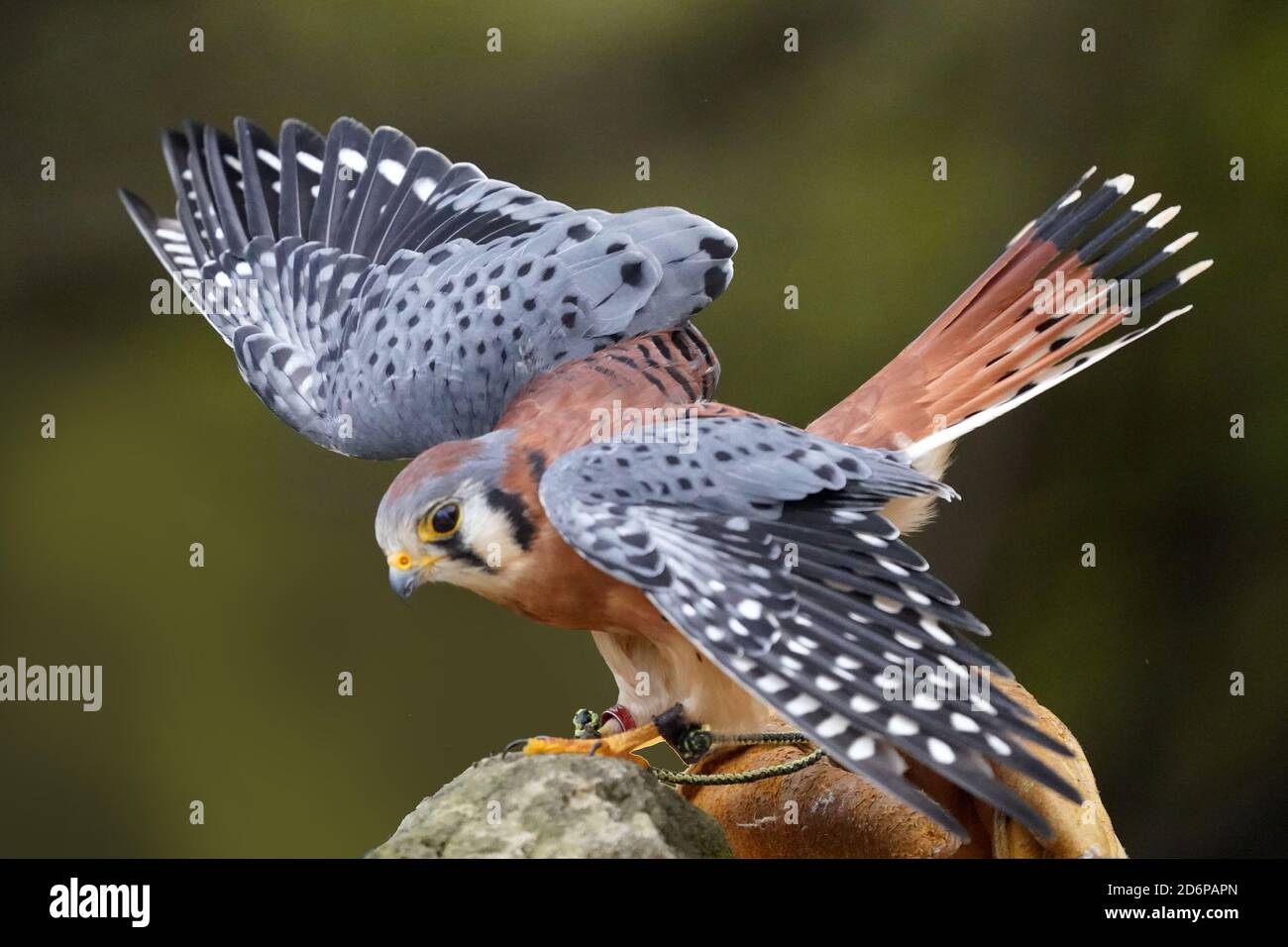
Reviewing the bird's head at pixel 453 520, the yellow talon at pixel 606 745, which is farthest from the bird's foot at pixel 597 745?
the bird's head at pixel 453 520

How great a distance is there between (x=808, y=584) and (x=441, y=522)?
39cm

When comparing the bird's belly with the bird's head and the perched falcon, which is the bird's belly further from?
the bird's head

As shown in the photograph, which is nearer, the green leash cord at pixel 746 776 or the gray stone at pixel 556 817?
the gray stone at pixel 556 817

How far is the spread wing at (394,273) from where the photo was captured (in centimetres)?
189

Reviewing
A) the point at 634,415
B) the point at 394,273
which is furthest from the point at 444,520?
the point at 394,273

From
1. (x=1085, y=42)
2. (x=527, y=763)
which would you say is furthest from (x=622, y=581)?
(x=1085, y=42)

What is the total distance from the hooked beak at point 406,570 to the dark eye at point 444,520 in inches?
1.1

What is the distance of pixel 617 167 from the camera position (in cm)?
325

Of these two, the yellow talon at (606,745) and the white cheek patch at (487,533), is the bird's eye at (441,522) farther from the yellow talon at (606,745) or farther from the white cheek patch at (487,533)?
the yellow talon at (606,745)

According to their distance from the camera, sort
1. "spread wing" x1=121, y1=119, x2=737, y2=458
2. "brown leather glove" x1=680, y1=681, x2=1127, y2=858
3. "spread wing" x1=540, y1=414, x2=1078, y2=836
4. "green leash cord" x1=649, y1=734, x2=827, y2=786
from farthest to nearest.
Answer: "spread wing" x1=121, y1=119, x2=737, y2=458 → "green leash cord" x1=649, y1=734, x2=827, y2=786 → "brown leather glove" x1=680, y1=681, x2=1127, y2=858 → "spread wing" x1=540, y1=414, x2=1078, y2=836

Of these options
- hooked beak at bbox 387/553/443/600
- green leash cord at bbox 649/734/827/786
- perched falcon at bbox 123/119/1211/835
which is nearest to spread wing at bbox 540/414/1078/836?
perched falcon at bbox 123/119/1211/835

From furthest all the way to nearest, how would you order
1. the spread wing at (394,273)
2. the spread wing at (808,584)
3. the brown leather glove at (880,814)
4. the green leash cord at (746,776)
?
the spread wing at (394,273) < the green leash cord at (746,776) < the brown leather glove at (880,814) < the spread wing at (808,584)

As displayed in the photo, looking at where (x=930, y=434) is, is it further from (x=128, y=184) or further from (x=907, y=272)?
(x=128, y=184)

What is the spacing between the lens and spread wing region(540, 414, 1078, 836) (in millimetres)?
1396
